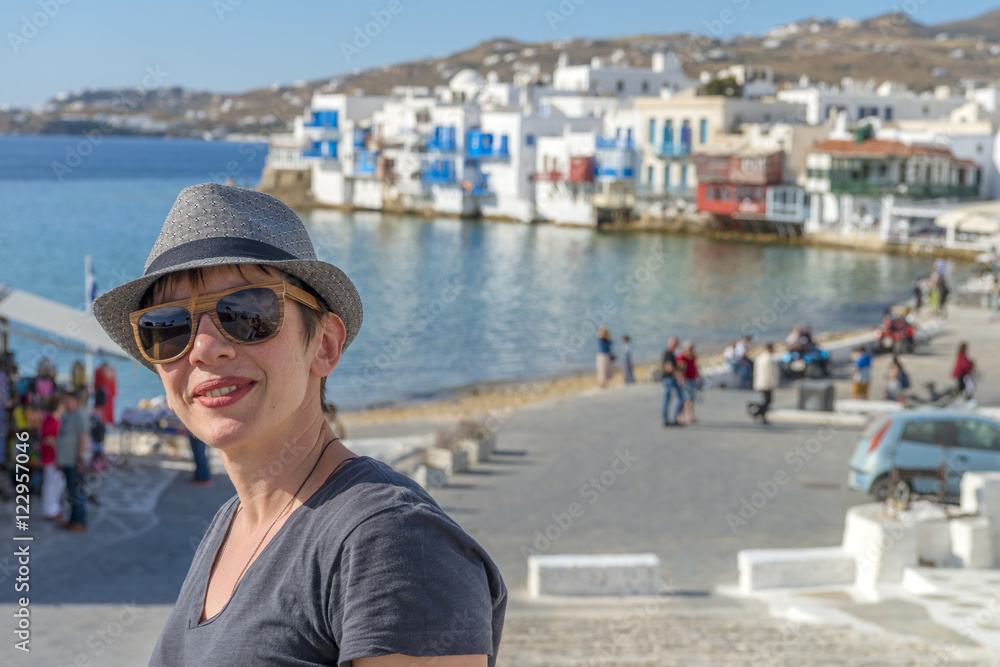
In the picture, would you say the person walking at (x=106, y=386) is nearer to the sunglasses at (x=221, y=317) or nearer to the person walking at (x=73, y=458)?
the person walking at (x=73, y=458)

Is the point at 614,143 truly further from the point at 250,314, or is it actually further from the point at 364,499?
the point at 364,499

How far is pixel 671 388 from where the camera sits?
53.2 ft

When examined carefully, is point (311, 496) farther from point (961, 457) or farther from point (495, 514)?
point (961, 457)

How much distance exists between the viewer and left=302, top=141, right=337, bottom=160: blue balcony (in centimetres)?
9206

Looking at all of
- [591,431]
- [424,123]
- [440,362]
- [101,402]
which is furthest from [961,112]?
[101,402]

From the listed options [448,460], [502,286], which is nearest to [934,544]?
[448,460]

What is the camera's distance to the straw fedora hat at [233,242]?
5.32ft

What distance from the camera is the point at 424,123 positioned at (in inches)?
3393

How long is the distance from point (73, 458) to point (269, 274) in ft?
29.9

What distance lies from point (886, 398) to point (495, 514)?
404 inches

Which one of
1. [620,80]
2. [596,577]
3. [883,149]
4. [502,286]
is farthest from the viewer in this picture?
[620,80]

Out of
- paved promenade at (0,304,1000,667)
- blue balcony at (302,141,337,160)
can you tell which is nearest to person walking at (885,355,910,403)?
paved promenade at (0,304,1000,667)

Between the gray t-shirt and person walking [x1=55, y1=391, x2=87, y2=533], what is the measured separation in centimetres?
909

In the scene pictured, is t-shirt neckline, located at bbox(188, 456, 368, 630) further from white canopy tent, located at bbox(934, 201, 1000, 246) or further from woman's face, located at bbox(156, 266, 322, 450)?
white canopy tent, located at bbox(934, 201, 1000, 246)
